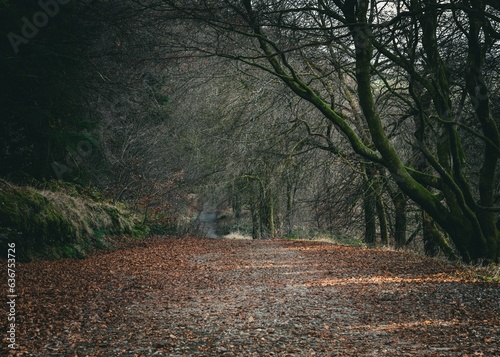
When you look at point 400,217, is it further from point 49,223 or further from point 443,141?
point 49,223

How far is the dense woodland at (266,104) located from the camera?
864 cm

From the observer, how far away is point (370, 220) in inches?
578

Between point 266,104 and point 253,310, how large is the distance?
1121 centimetres

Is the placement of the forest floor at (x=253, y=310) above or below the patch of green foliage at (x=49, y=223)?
below

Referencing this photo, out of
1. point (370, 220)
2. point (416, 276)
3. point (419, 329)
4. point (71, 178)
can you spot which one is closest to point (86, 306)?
point (419, 329)

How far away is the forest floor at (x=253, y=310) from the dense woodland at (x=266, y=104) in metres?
2.76

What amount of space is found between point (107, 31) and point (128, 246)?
5.71 meters

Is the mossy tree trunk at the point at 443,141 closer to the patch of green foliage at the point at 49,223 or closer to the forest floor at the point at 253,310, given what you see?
the forest floor at the point at 253,310

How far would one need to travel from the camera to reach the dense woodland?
8641mm

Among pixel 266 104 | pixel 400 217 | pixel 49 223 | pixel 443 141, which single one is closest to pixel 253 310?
pixel 49 223

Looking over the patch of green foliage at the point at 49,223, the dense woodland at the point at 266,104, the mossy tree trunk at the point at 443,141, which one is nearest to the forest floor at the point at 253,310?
the patch of green foliage at the point at 49,223

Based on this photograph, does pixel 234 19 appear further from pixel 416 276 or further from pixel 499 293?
pixel 499 293

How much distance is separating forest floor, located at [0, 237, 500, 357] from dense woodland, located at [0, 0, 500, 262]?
2.76 m

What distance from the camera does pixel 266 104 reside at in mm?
16109
